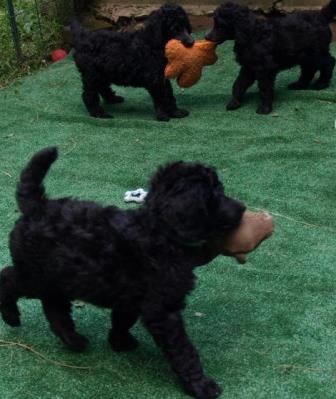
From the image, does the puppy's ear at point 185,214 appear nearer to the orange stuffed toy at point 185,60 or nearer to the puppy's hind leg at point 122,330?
the puppy's hind leg at point 122,330

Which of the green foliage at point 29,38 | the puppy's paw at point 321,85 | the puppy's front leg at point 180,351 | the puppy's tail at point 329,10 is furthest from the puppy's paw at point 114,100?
the puppy's front leg at point 180,351

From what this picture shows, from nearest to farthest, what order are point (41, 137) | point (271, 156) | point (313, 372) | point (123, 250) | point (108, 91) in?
point (123, 250)
point (313, 372)
point (271, 156)
point (41, 137)
point (108, 91)

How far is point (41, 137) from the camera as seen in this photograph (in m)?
6.17

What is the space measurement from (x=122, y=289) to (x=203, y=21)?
626cm

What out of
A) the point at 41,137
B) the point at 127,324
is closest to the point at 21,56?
the point at 41,137

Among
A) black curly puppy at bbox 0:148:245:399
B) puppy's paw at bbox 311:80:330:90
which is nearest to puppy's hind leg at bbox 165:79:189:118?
puppy's paw at bbox 311:80:330:90

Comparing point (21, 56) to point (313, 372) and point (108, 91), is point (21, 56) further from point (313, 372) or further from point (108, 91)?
point (313, 372)

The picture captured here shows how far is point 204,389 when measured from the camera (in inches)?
111

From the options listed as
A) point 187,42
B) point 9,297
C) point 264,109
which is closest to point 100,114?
point 187,42

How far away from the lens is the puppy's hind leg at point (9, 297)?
3.07 m

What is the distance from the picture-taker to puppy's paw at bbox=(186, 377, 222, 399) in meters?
2.80

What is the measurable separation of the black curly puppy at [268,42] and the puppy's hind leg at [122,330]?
3.81 meters

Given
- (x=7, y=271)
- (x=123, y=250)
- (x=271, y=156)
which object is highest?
(x=123, y=250)

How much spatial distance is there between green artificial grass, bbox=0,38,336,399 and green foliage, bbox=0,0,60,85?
1.30 ft
